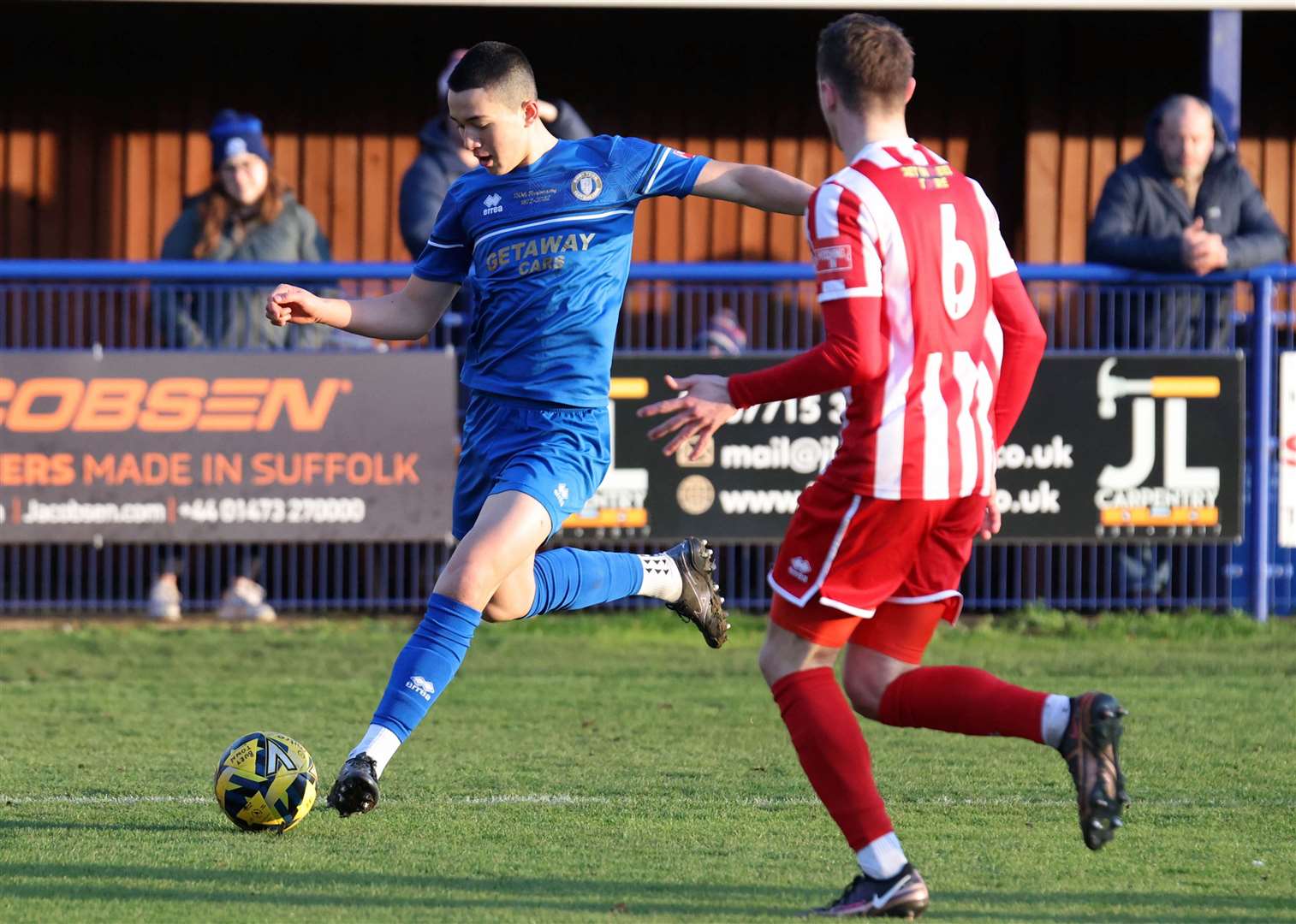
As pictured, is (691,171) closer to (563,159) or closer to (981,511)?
(563,159)

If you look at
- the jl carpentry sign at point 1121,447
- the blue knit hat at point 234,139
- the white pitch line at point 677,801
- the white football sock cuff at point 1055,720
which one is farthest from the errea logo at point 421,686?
the blue knit hat at point 234,139

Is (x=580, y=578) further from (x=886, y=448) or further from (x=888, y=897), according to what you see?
(x=888, y=897)

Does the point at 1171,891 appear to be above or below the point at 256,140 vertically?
below

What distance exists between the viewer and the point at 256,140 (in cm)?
1102

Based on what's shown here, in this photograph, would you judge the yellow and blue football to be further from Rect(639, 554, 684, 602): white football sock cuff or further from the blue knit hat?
the blue knit hat

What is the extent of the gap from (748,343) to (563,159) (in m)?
4.67

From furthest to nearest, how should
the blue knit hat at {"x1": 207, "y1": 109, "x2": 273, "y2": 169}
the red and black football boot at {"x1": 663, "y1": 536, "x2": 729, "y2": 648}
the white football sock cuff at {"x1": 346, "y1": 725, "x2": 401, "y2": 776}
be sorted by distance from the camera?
the blue knit hat at {"x1": 207, "y1": 109, "x2": 273, "y2": 169} → the red and black football boot at {"x1": 663, "y1": 536, "x2": 729, "y2": 648} → the white football sock cuff at {"x1": 346, "y1": 725, "x2": 401, "y2": 776}

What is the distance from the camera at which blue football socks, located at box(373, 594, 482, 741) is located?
18.3 feet

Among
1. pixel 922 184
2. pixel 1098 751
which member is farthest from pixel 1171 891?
pixel 922 184

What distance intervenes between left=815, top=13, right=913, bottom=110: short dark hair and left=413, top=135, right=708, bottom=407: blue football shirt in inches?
60.6

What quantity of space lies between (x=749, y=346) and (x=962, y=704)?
629 cm

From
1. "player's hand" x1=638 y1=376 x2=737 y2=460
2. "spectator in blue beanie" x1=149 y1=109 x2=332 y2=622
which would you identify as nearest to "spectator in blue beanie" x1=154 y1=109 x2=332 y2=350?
"spectator in blue beanie" x1=149 y1=109 x2=332 y2=622

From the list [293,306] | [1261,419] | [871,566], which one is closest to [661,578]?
[293,306]

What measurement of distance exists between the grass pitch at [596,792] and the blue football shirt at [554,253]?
4.30 ft
